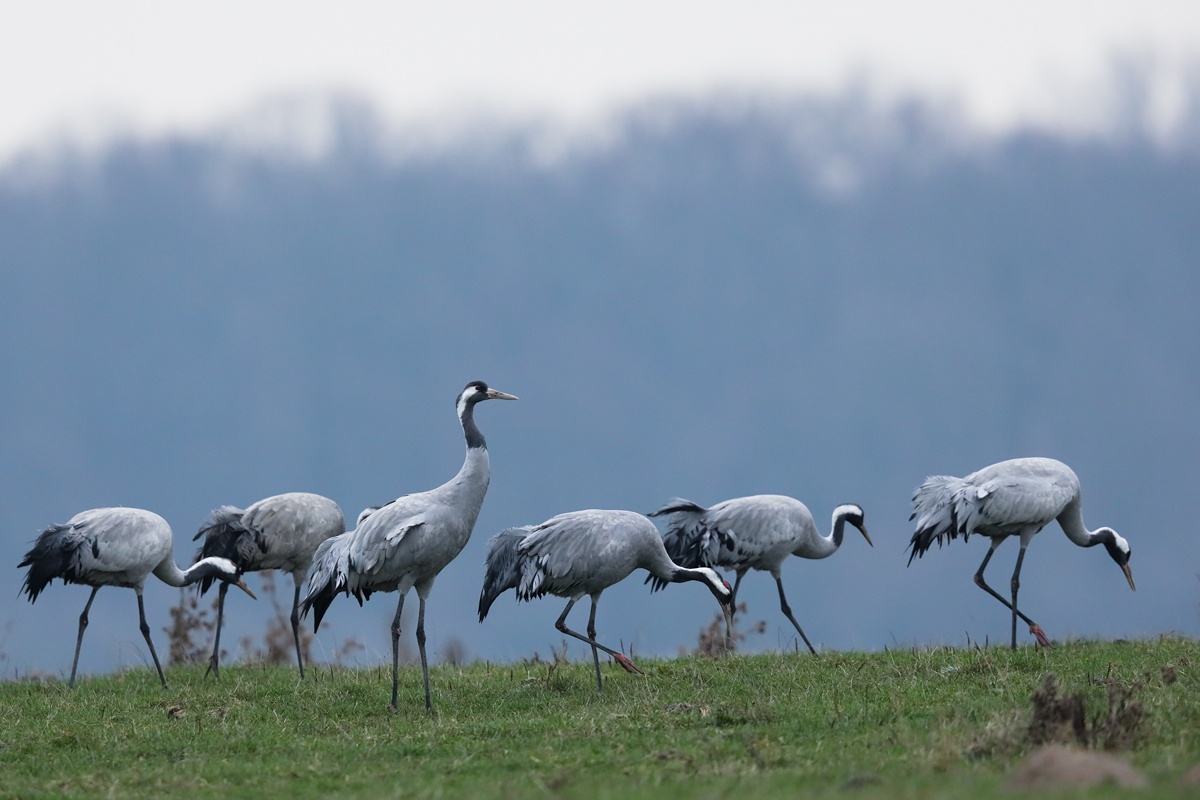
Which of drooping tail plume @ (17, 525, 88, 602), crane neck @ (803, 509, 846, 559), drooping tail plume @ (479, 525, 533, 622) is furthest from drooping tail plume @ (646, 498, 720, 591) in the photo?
drooping tail plume @ (17, 525, 88, 602)

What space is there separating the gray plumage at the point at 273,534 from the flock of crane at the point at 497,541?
0.6 inches

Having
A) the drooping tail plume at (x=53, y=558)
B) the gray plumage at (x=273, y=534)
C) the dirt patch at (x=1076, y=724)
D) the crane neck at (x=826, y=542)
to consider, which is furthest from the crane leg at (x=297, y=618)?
the dirt patch at (x=1076, y=724)

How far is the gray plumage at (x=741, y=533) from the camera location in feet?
47.3

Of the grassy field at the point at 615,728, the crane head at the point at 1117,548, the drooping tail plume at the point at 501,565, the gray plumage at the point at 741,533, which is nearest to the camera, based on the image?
the grassy field at the point at 615,728

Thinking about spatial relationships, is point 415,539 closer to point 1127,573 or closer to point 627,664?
point 627,664

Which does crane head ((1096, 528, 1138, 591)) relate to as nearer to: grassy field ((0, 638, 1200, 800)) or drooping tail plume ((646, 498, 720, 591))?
grassy field ((0, 638, 1200, 800))

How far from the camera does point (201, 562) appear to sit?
1373 centimetres

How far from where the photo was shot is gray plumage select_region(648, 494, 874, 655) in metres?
14.4

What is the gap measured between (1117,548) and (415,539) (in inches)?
340

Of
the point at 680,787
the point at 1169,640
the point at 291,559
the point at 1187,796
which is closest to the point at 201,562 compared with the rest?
the point at 291,559

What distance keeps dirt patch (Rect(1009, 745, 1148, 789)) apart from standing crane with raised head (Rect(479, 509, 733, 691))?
5.60 meters

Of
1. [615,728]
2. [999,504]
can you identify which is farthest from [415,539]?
[999,504]

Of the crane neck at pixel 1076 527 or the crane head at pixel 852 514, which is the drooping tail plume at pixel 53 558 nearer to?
the crane head at pixel 852 514

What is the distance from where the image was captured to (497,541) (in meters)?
12.5
